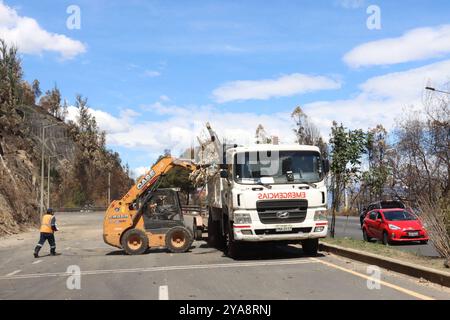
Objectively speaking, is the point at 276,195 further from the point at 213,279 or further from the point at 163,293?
the point at 163,293

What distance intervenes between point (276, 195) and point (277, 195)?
24 mm

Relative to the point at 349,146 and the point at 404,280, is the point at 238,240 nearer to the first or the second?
the point at 404,280

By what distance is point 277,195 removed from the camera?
42.4ft

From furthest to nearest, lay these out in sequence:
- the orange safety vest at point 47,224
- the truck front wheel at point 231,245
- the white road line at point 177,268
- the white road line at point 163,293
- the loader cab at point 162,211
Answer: the orange safety vest at point 47,224, the loader cab at point 162,211, the truck front wheel at point 231,245, the white road line at point 177,268, the white road line at point 163,293

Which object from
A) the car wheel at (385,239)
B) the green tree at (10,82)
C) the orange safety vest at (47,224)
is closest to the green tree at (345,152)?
the car wheel at (385,239)

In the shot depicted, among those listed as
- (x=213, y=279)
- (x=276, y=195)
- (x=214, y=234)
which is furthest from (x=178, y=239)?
(x=213, y=279)

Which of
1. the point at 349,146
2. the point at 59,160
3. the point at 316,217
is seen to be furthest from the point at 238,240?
the point at 59,160

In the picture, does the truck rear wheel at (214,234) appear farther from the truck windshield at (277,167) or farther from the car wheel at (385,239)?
the car wheel at (385,239)

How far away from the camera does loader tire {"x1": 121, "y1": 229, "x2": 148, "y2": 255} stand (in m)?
16.8

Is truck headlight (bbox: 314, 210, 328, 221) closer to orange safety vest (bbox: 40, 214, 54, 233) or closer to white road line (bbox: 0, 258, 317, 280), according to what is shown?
white road line (bbox: 0, 258, 317, 280)

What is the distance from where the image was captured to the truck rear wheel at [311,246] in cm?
1398

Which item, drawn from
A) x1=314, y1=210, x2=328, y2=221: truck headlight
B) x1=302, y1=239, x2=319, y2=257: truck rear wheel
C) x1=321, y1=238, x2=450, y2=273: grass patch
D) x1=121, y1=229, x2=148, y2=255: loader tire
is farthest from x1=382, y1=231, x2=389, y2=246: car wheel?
x1=121, y1=229, x2=148, y2=255: loader tire

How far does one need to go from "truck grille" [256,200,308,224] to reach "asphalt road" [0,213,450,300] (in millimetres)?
1000
